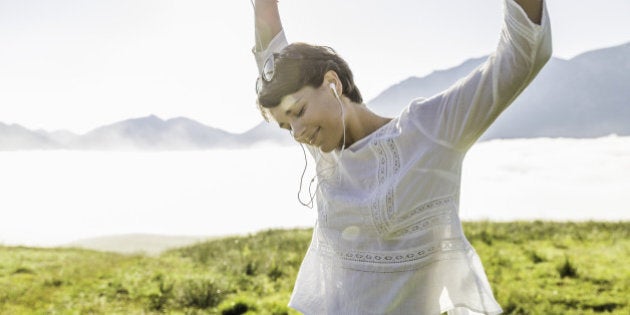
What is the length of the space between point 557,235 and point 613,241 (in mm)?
1497

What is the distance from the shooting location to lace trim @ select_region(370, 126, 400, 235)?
166 cm

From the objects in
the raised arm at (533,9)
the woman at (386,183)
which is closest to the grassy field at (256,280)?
the woman at (386,183)

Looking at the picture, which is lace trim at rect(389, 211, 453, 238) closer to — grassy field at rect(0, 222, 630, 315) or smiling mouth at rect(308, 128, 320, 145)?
smiling mouth at rect(308, 128, 320, 145)

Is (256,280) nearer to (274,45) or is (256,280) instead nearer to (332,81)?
(274,45)

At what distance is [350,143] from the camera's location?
193 cm

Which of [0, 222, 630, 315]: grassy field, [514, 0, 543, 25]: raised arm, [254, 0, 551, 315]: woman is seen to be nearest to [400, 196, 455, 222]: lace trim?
[254, 0, 551, 315]: woman

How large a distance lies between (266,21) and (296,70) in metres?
0.79

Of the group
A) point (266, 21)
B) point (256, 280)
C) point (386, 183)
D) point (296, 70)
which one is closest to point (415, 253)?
point (386, 183)

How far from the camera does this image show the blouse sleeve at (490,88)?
1.26 metres

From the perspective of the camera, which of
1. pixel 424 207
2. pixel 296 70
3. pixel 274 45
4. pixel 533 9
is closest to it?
pixel 533 9

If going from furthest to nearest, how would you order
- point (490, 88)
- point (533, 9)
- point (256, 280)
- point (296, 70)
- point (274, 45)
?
point (256, 280) < point (274, 45) < point (296, 70) < point (490, 88) < point (533, 9)

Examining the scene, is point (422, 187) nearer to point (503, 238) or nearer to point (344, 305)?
point (344, 305)

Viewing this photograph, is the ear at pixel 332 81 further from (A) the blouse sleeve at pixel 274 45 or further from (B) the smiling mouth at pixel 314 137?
(A) the blouse sleeve at pixel 274 45

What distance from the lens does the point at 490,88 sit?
138 cm
